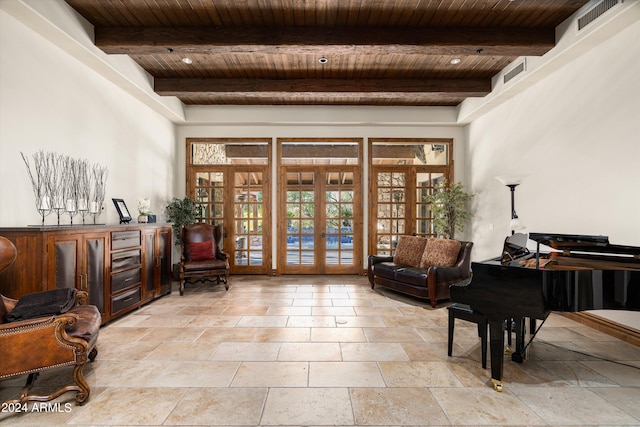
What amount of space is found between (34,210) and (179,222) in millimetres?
2857

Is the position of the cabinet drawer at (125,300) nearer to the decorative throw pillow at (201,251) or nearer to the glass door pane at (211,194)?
the decorative throw pillow at (201,251)

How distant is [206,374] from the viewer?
260cm

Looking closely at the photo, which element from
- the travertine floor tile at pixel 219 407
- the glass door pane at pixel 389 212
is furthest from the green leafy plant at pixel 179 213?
the travertine floor tile at pixel 219 407

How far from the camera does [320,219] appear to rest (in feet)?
22.2

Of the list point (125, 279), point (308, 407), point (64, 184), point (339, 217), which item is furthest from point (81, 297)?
point (339, 217)

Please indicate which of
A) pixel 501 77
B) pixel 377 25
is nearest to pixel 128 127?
pixel 377 25

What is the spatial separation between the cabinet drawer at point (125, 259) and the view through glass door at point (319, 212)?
9.82ft

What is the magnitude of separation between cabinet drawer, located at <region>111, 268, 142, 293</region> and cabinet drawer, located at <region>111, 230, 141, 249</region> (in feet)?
1.14

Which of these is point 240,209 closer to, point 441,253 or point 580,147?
point 441,253

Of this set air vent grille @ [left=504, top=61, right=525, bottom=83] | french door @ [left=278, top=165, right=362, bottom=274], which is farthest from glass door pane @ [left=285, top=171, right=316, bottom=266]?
air vent grille @ [left=504, top=61, right=525, bottom=83]

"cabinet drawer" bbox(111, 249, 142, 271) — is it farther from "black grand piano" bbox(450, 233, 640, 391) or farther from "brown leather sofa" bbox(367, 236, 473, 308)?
Answer: "black grand piano" bbox(450, 233, 640, 391)

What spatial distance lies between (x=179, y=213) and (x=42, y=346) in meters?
4.26

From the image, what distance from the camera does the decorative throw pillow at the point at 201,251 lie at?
5.73 m

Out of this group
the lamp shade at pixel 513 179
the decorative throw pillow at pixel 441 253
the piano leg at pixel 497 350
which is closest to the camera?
the piano leg at pixel 497 350
